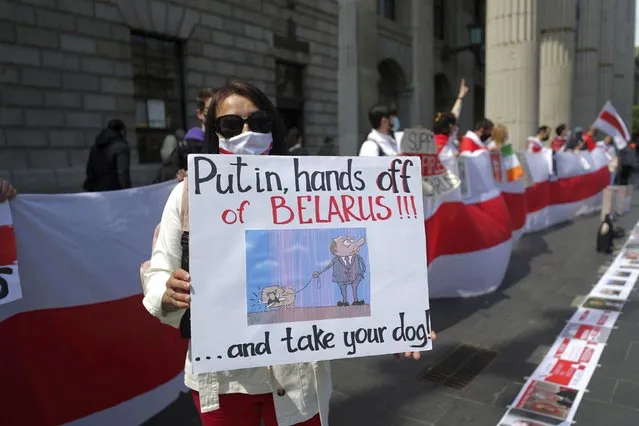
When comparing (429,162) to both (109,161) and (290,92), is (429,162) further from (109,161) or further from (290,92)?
(290,92)

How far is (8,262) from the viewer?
2305 millimetres

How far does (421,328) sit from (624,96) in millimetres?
31775

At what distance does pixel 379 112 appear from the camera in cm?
474

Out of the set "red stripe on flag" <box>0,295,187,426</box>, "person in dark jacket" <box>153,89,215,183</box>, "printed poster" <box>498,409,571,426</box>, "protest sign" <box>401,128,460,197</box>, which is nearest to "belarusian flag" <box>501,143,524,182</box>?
"protest sign" <box>401,128,460,197</box>

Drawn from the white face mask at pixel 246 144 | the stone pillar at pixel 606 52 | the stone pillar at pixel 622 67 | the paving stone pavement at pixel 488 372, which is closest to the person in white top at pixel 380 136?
the paving stone pavement at pixel 488 372

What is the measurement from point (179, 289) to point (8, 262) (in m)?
1.31

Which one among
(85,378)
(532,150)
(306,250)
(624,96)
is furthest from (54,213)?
(624,96)

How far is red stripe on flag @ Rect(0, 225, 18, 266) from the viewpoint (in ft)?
7.54

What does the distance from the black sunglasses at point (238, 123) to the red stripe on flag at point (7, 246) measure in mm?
1331

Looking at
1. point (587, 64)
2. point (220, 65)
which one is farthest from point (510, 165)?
point (587, 64)

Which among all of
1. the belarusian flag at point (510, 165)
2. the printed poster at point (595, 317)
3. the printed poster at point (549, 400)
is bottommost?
the printed poster at point (549, 400)

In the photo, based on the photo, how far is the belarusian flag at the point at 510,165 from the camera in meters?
7.02

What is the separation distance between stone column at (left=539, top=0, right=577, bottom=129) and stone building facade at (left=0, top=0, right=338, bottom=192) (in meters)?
7.63

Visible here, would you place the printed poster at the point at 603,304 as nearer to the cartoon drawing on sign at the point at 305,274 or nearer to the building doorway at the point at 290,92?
the cartoon drawing on sign at the point at 305,274
